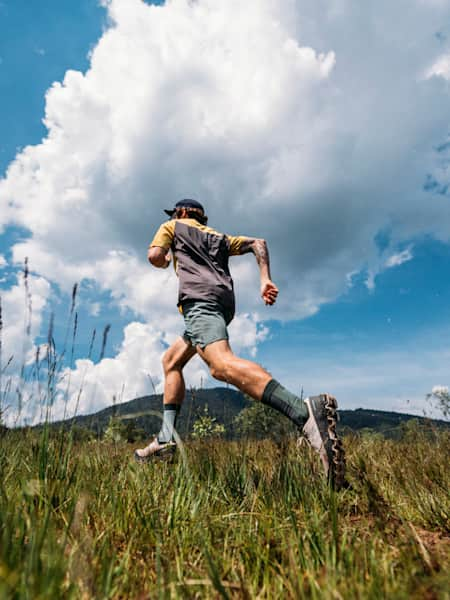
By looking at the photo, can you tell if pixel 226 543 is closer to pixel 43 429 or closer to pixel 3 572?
pixel 3 572

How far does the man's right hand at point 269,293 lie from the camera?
3.48 m

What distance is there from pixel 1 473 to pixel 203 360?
167 cm

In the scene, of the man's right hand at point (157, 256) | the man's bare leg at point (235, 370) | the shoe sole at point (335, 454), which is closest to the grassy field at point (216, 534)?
the shoe sole at point (335, 454)

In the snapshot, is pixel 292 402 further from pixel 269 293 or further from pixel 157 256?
pixel 157 256

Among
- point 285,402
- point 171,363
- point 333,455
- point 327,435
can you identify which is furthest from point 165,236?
point 333,455

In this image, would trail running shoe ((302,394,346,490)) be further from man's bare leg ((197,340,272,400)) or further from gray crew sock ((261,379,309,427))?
man's bare leg ((197,340,272,400))

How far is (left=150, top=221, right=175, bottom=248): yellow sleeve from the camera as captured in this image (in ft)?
12.6

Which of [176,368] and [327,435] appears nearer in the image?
[327,435]

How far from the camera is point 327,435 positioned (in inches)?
101

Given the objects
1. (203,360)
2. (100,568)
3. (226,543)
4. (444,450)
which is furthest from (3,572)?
(444,450)

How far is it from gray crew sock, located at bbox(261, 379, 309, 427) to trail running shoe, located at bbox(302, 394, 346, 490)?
0.16 feet

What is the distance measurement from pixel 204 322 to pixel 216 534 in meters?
1.79

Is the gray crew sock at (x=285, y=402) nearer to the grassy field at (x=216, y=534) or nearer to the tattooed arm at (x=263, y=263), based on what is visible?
the grassy field at (x=216, y=534)

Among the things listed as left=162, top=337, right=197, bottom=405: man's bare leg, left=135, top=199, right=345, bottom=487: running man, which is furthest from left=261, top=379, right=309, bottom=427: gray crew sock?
left=162, top=337, right=197, bottom=405: man's bare leg
